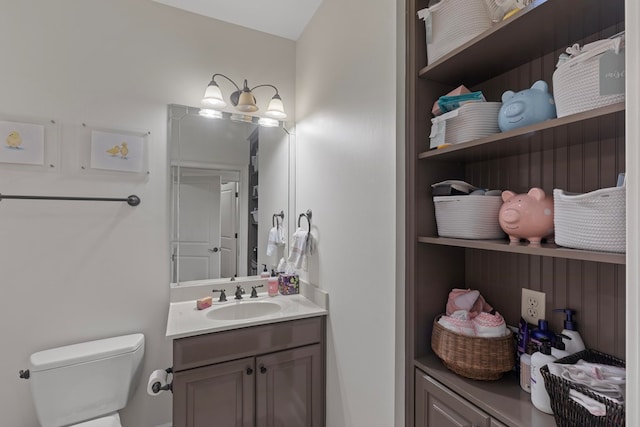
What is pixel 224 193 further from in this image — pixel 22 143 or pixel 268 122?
pixel 22 143

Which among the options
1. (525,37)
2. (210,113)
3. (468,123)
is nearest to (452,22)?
(525,37)

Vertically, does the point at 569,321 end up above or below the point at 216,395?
above

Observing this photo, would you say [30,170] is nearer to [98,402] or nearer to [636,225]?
[98,402]

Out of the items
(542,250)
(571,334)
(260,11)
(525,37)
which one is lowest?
(571,334)

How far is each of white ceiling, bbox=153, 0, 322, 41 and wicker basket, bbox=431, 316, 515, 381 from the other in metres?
1.94

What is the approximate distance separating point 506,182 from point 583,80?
443mm

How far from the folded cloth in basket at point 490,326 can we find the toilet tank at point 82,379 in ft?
5.39

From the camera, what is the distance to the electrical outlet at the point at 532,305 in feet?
3.30

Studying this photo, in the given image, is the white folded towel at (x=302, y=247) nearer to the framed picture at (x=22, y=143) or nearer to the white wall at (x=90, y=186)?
the white wall at (x=90, y=186)

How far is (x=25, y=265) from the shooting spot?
158 cm

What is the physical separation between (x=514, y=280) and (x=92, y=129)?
216 centimetres

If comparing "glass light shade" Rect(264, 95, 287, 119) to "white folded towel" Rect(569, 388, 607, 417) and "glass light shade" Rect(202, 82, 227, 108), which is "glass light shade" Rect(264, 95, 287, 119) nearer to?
"glass light shade" Rect(202, 82, 227, 108)

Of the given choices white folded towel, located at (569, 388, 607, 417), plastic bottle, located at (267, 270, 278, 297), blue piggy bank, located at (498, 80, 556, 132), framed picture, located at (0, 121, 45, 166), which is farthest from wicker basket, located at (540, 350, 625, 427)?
framed picture, located at (0, 121, 45, 166)

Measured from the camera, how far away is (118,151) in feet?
5.75
